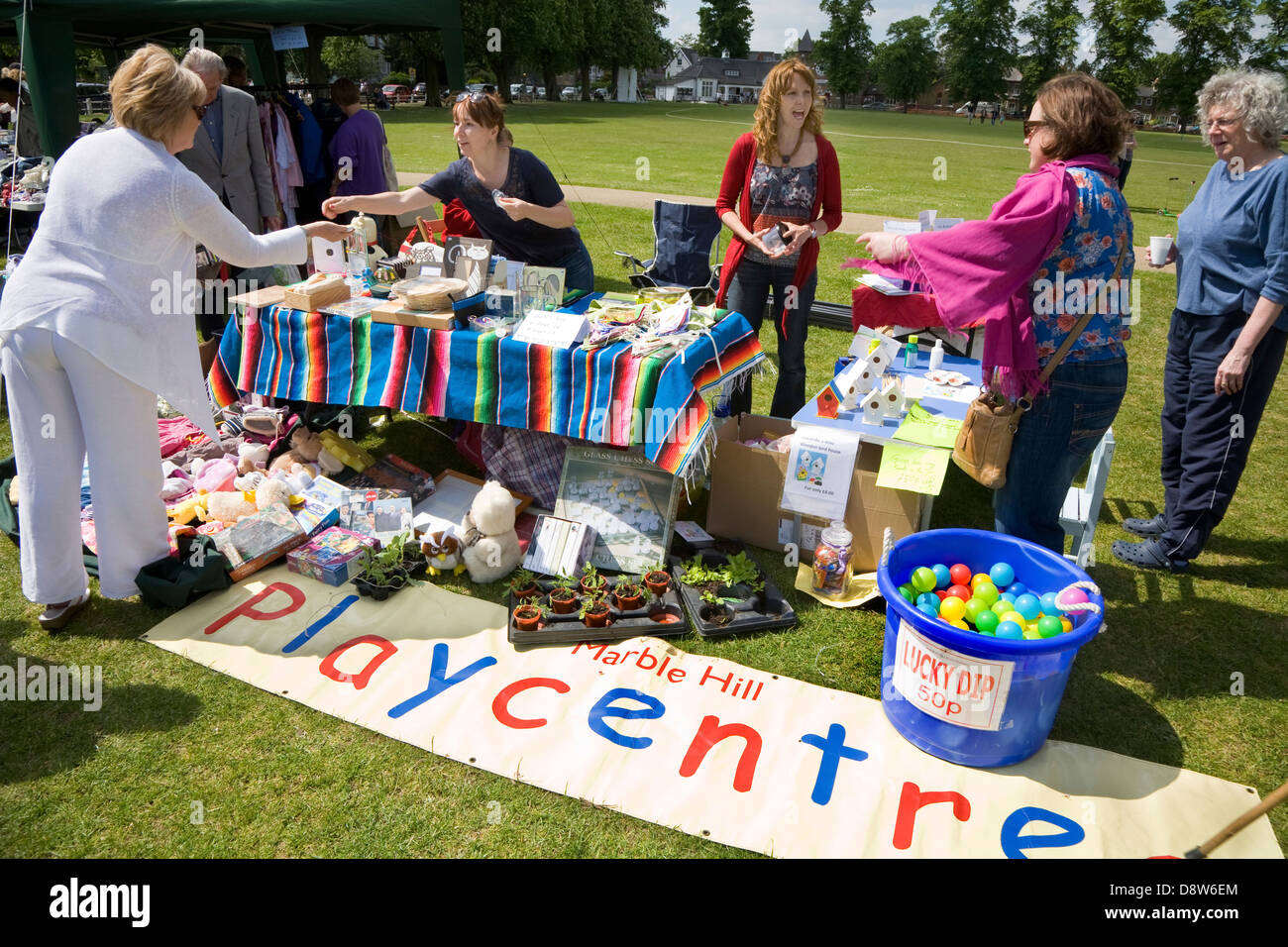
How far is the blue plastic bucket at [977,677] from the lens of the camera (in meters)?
2.35

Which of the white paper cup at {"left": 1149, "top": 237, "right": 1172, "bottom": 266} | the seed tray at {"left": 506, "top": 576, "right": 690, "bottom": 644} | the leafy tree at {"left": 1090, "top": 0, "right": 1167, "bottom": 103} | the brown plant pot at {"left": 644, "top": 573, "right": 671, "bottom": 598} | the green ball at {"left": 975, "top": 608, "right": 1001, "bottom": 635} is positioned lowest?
the seed tray at {"left": 506, "top": 576, "right": 690, "bottom": 644}

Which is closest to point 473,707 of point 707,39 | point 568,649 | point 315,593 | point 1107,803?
point 568,649

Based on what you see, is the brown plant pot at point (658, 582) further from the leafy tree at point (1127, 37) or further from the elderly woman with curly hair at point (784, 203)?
the leafy tree at point (1127, 37)

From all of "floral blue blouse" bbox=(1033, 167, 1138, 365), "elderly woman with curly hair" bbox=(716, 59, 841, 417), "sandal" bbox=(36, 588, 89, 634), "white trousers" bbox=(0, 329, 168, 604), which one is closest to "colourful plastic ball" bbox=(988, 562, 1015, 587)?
"floral blue blouse" bbox=(1033, 167, 1138, 365)

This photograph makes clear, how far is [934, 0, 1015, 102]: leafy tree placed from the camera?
199ft

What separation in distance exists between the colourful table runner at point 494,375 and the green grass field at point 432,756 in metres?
0.80

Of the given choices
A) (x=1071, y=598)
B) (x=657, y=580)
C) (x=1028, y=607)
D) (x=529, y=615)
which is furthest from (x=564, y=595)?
(x=1071, y=598)

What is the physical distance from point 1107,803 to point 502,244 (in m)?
3.64

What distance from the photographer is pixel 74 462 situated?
9.72 ft

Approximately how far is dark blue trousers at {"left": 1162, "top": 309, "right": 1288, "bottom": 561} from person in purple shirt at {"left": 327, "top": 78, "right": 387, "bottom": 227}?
230 inches

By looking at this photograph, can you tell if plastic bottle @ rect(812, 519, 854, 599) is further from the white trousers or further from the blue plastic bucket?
the white trousers

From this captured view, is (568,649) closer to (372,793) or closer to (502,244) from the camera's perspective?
(372,793)

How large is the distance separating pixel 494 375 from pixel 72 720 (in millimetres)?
1939

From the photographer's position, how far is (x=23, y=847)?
88.5 inches
